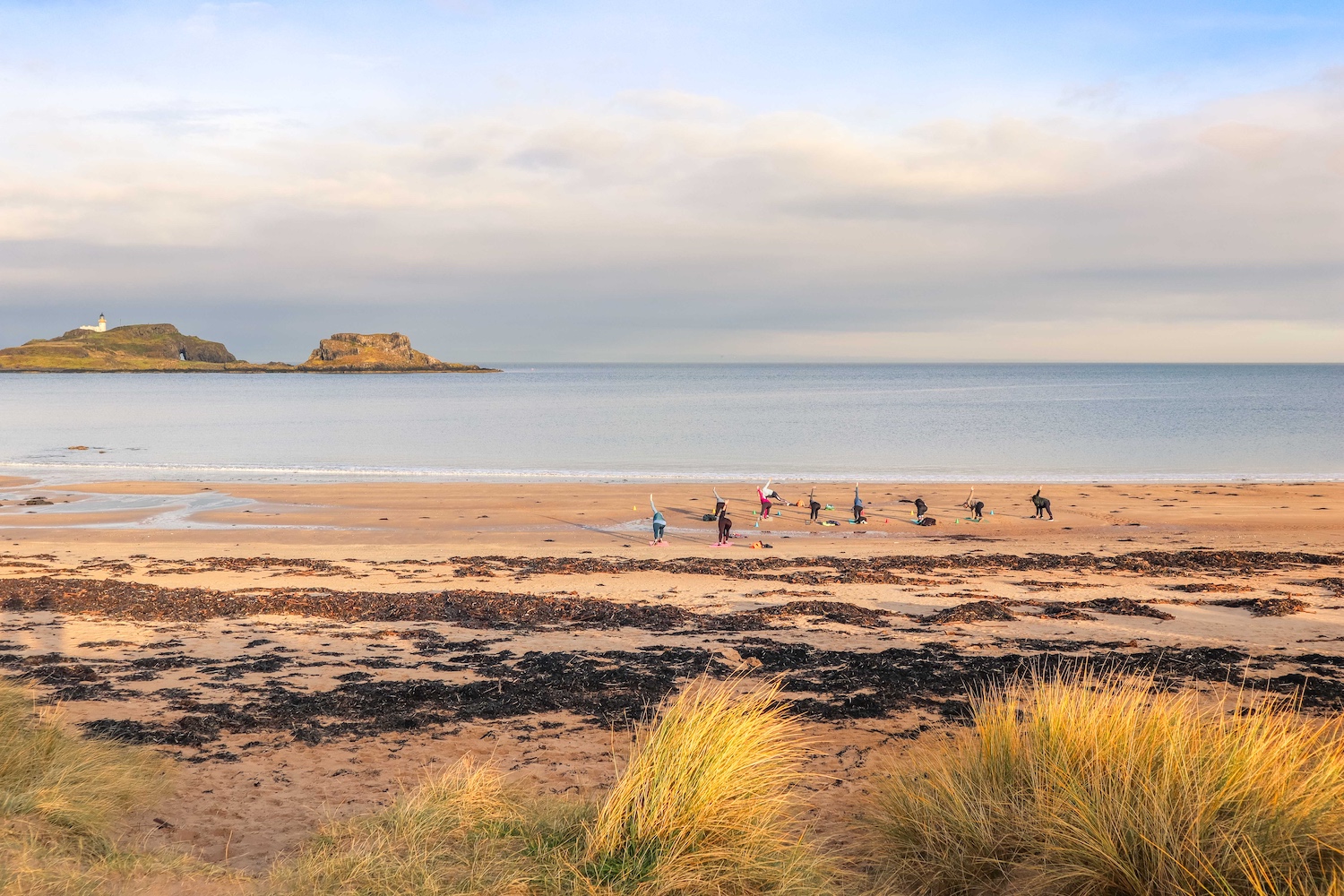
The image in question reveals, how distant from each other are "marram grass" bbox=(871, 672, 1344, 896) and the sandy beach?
114 centimetres

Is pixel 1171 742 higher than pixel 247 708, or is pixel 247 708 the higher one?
pixel 1171 742

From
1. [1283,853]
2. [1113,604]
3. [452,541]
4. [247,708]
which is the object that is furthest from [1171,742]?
[452,541]

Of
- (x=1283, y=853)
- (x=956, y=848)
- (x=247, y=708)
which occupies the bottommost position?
(x=247, y=708)

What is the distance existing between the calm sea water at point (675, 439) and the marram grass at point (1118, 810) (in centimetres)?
2797

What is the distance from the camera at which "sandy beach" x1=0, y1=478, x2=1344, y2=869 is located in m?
7.47

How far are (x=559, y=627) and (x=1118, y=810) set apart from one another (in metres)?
7.98

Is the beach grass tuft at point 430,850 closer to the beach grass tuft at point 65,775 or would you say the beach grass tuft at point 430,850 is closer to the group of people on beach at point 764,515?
the beach grass tuft at point 65,775

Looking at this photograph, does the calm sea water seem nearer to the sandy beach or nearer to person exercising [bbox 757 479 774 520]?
person exercising [bbox 757 479 774 520]

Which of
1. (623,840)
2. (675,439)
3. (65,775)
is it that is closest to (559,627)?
(65,775)

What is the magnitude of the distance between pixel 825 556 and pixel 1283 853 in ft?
41.9

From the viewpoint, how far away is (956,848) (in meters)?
4.94

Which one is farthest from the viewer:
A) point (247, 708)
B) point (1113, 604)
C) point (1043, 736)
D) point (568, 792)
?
point (1113, 604)

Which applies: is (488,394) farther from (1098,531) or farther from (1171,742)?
(1171,742)

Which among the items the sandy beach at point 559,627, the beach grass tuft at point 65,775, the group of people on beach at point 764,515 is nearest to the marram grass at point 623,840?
the sandy beach at point 559,627
